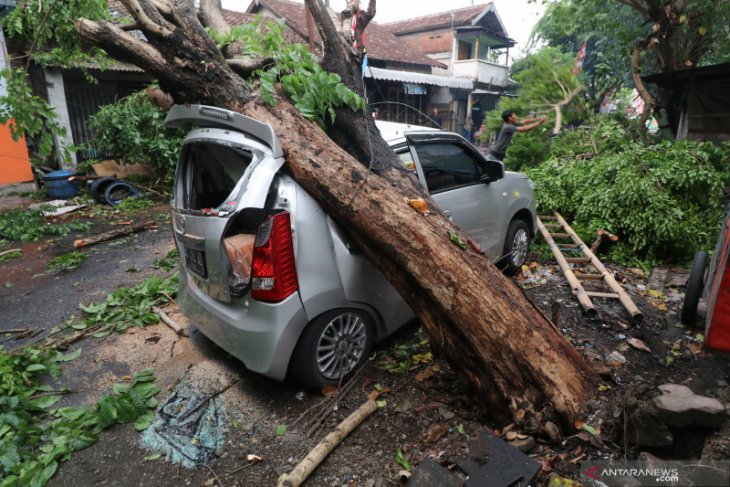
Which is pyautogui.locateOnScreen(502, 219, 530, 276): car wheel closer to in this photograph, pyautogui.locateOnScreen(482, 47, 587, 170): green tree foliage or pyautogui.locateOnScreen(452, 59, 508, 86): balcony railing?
pyautogui.locateOnScreen(482, 47, 587, 170): green tree foliage

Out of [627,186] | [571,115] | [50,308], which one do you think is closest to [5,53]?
[50,308]

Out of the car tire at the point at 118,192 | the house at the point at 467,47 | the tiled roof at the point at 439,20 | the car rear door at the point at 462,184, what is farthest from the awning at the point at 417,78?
the car rear door at the point at 462,184

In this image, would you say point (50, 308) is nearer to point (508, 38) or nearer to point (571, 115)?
point (571, 115)

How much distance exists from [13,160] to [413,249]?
1121cm

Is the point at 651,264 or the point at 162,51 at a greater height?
the point at 162,51

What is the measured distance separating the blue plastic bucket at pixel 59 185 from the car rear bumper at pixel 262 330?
928 centimetres

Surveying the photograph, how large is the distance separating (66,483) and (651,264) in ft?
20.7

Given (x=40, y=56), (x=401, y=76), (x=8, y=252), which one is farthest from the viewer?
(x=401, y=76)

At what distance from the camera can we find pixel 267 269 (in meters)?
2.68

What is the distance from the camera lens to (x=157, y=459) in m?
2.62

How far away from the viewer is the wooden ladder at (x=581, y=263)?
4176 millimetres

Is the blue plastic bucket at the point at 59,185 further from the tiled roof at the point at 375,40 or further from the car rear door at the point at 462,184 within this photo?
the tiled roof at the point at 375,40

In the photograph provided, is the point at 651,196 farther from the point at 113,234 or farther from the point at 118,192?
the point at 118,192

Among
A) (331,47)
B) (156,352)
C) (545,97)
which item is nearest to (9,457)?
(156,352)
